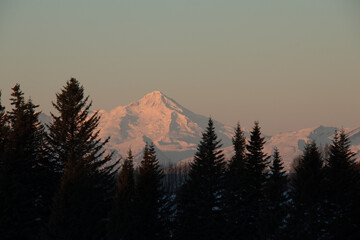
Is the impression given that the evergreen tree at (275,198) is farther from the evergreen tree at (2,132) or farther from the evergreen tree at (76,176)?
the evergreen tree at (2,132)

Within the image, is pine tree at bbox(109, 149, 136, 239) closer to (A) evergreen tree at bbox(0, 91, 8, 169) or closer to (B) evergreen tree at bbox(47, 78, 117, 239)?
(B) evergreen tree at bbox(47, 78, 117, 239)

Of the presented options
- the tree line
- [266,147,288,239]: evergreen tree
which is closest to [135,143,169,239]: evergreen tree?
the tree line

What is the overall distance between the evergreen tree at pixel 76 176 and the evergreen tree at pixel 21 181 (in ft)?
7.84

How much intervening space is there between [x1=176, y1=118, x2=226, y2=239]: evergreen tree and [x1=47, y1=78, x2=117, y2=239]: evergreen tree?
10606 mm

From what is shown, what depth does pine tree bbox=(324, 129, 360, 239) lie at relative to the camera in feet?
216

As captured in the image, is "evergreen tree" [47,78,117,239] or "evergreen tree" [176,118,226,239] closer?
"evergreen tree" [47,78,117,239]

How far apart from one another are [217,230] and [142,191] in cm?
946

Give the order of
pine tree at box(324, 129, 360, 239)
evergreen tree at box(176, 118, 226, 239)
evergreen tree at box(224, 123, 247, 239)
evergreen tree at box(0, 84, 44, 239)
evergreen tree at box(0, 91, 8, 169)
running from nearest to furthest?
evergreen tree at box(0, 84, 44, 239) < evergreen tree at box(0, 91, 8, 169) < pine tree at box(324, 129, 360, 239) < evergreen tree at box(224, 123, 247, 239) < evergreen tree at box(176, 118, 226, 239)

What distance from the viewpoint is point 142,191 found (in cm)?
6812

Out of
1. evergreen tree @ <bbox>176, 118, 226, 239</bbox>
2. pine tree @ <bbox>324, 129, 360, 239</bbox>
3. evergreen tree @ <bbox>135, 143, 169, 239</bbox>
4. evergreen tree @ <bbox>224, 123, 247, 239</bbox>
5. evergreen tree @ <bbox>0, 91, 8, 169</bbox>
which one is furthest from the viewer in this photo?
evergreen tree @ <bbox>176, 118, 226, 239</bbox>

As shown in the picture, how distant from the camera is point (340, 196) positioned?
67.9 metres

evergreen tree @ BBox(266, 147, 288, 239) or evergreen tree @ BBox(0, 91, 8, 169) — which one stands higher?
evergreen tree @ BBox(0, 91, 8, 169)

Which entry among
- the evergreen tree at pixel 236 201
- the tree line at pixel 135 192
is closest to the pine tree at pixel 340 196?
the tree line at pixel 135 192

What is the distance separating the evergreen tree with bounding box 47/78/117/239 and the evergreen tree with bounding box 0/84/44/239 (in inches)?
94.1
